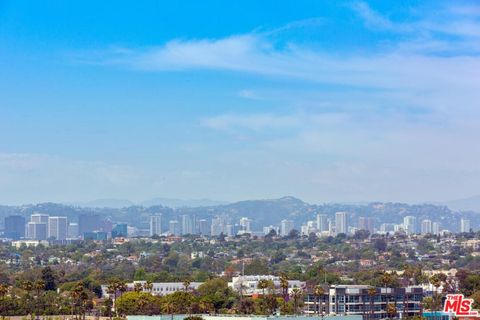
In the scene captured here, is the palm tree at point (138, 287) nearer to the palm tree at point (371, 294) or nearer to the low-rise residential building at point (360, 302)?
the low-rise residential building at point (360, 302)

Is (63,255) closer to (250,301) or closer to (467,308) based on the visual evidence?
(250,301)

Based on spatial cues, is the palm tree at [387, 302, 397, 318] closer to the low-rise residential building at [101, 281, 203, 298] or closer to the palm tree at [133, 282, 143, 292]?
the palm tree at [133, 282, 143, 292]

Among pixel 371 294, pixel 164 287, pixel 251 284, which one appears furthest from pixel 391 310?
pixel 251 284

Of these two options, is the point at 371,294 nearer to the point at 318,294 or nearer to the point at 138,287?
the point at 318,294

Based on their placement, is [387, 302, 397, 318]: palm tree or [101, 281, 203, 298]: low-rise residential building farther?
[101, 281, 203, 298]: low-rise residential building

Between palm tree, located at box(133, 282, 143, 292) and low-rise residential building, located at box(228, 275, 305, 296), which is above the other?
palm tree, located at box(133, 282, 143, 292)

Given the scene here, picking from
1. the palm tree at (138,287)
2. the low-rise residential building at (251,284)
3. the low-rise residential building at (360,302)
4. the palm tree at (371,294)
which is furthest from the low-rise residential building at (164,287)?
the palm tree at (371,294)

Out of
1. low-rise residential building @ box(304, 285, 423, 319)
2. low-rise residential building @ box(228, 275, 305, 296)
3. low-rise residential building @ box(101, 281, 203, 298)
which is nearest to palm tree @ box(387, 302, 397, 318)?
low-rise residential building @ box(304, 285, 423, 319)

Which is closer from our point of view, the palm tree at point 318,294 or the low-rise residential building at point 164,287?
the palm tree at point 318,294

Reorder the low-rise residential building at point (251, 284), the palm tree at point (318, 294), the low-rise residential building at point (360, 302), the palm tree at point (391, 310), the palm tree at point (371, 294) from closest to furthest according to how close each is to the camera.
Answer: the palm tree at point (391, 310) < the palm tree at point (318, 294) < the palm tree at point (371, 294) < the low-rise residential building at point (360, 302) < the low-rise residential building at point (251, 284)

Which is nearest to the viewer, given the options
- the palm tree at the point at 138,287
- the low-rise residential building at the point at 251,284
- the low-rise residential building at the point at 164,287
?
the palm tree at the point at 138,287

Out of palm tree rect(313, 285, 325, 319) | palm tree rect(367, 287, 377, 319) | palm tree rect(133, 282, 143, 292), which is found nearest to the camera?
palm tree rect(313, 285, 325, 319)
